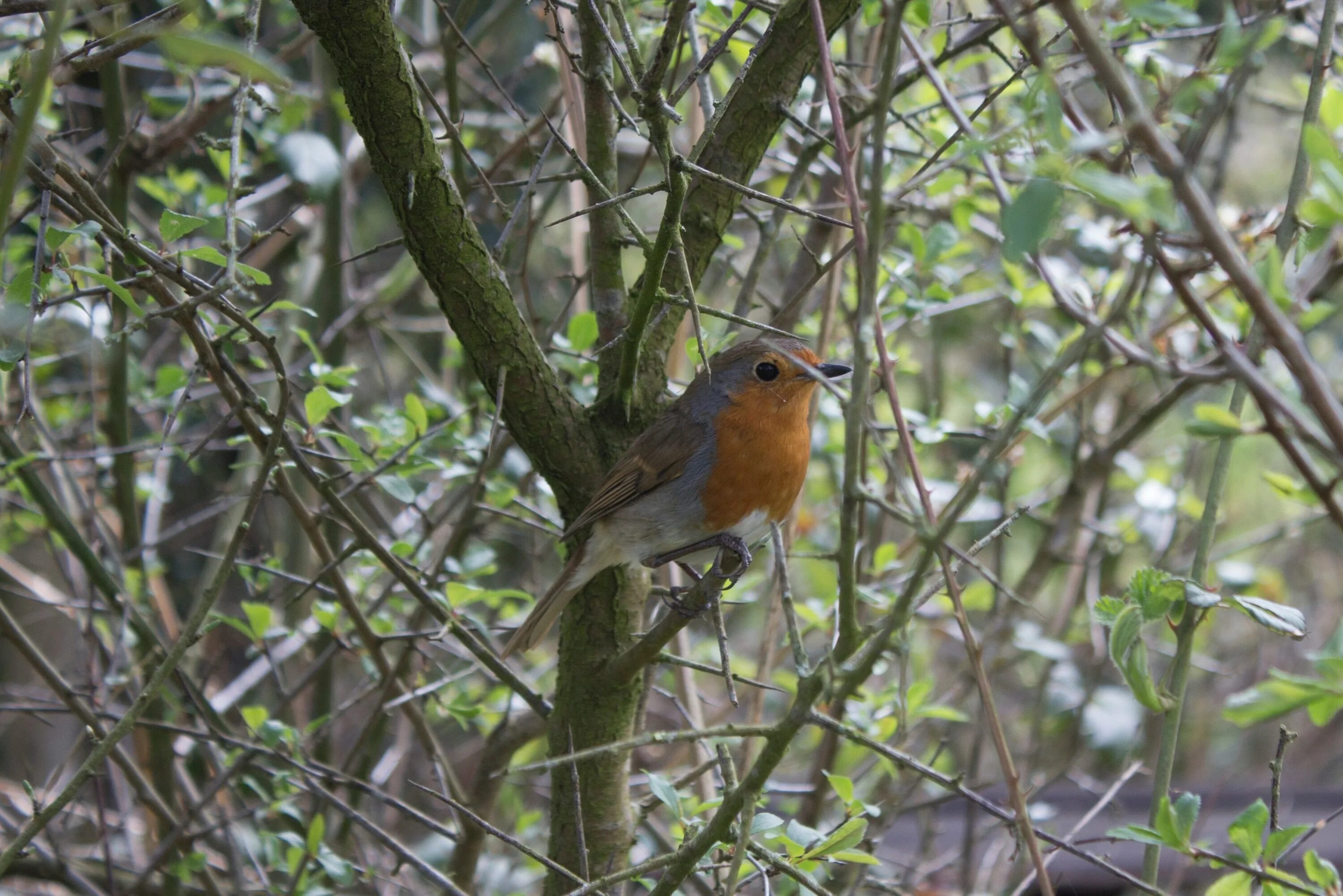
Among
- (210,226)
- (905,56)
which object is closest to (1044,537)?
(905,56)

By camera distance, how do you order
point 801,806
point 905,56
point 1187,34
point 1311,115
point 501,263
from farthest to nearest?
point 905,56 → point 801,806 → point 501,263 → point 1187,34 → point 1311,115

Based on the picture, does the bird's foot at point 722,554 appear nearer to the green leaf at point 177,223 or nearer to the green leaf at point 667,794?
the green leaf at point 667,794

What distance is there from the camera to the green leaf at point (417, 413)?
2.82 meters

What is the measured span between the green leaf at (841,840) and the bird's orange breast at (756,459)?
130 cm

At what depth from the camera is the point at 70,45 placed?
4766mm

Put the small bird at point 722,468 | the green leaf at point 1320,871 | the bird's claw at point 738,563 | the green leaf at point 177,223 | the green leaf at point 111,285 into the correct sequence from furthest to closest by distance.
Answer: the small bird at point 722,468 → the bird's claw at point 738,563 → the green leaf at point 177,223 → the green leaf at point 111,285 → the green leaf at point 1320,871

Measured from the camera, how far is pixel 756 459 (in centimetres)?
321

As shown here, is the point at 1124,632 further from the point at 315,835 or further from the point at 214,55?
the point at 315,835

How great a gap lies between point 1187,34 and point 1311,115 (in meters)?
0.62

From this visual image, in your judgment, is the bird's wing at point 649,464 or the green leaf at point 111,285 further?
the bird's wing at point 649,464

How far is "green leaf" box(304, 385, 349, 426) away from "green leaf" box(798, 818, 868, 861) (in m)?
1.42

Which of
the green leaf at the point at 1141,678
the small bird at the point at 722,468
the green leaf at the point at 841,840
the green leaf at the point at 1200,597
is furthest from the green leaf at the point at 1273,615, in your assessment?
the small bird at the point at 722,468

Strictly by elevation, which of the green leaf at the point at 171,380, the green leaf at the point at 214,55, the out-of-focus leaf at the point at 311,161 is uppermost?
the out-of-focus leaf at the point at 311,161

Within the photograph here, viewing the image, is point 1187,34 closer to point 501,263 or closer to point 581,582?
point 501,263
